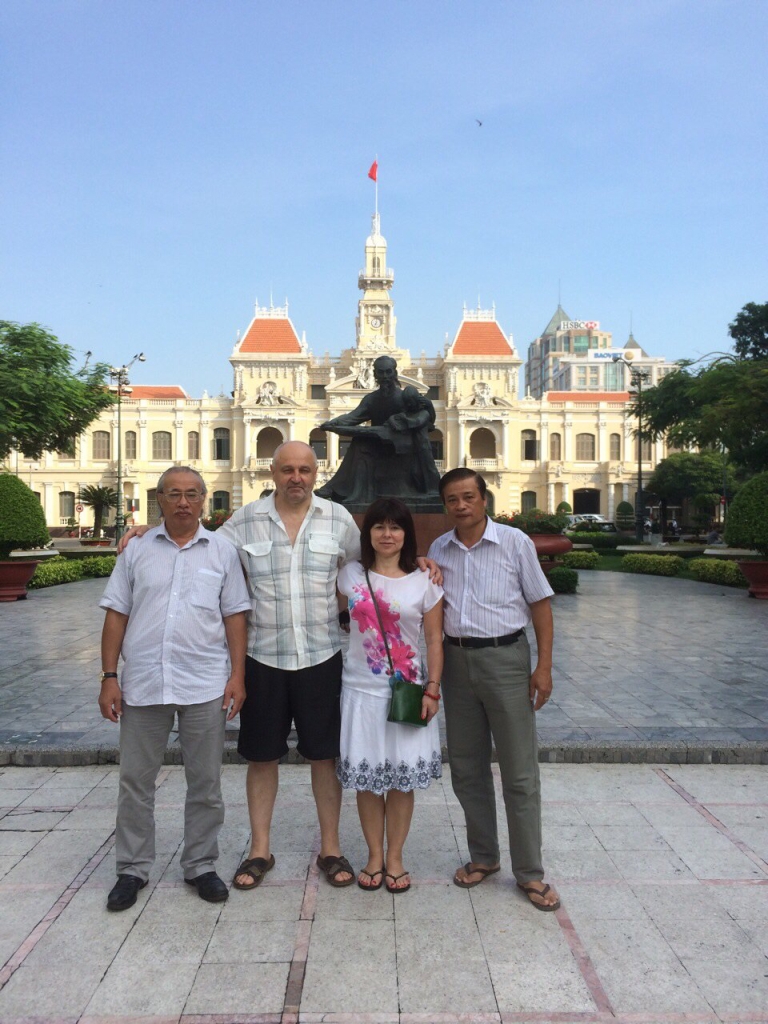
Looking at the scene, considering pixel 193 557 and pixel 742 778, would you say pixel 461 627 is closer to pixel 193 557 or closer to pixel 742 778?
pixel 193 557

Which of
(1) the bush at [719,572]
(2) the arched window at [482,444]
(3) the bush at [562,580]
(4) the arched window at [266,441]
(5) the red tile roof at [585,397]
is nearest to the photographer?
(3) the bush at [562,580]

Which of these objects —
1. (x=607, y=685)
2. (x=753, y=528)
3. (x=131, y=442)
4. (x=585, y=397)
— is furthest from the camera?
(x=585, y=397)

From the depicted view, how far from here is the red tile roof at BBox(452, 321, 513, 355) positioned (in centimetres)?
5203

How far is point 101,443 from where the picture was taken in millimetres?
51062

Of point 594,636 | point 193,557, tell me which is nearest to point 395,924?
point 193,557

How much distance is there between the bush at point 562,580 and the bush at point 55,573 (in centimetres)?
963

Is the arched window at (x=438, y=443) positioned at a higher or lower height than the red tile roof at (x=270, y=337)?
lower

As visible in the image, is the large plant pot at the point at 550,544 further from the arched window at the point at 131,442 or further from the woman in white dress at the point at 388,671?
the arched window at the point at 131,442

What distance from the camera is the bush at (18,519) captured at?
12688 millimetres

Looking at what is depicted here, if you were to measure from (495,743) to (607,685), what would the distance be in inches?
158

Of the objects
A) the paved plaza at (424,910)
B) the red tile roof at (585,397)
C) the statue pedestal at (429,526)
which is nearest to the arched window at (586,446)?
the red tile roof at (585,397)

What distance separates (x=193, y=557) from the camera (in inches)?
120

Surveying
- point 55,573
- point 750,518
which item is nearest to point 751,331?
point 750,518

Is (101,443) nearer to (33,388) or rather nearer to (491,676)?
(33,388)
